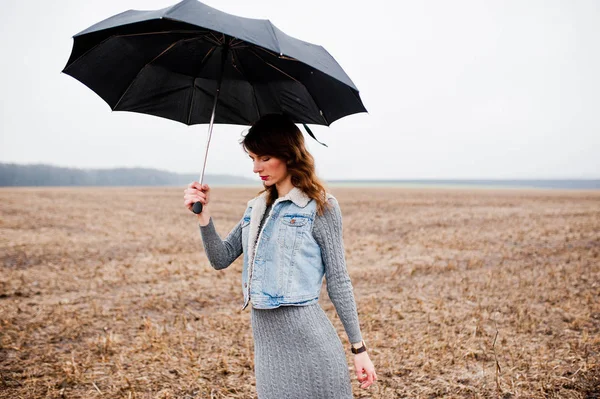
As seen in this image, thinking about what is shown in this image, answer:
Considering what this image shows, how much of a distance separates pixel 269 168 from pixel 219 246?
612mm

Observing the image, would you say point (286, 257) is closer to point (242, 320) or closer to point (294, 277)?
point (294, 277)

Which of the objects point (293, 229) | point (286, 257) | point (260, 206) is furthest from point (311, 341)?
point (260, 206)

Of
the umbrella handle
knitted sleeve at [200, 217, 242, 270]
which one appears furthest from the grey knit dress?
the umbrella handle

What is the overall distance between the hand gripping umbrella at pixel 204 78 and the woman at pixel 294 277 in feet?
1.59

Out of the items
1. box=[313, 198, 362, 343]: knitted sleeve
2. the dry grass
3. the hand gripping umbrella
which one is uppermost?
→ the hand gripping umbrella

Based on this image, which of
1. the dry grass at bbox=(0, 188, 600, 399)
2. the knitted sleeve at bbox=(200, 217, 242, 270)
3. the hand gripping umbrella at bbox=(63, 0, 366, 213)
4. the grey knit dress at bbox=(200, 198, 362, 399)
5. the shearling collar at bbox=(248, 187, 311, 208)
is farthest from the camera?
the dry grass at bbox=(0, 188, 600, 399)

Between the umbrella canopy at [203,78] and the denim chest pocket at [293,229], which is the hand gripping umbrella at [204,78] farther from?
the denim chest pocket at [293,229]

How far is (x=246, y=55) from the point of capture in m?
2.93

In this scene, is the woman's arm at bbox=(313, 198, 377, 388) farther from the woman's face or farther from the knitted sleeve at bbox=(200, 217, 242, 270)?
the knitted sleeve at bbox=(200, 217, 242, 270)

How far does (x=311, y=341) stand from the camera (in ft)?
7.01

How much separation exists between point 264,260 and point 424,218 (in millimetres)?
22496

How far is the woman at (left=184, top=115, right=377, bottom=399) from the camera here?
214 cm

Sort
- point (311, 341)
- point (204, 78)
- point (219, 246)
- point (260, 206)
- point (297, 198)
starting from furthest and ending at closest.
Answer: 1. point (204, 78)
2. point (219, 246)
3. point (260, 206)
4. point (297, 198)
5. point (311, 341)

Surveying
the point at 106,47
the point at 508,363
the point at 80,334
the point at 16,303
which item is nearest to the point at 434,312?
the point at 508,363
